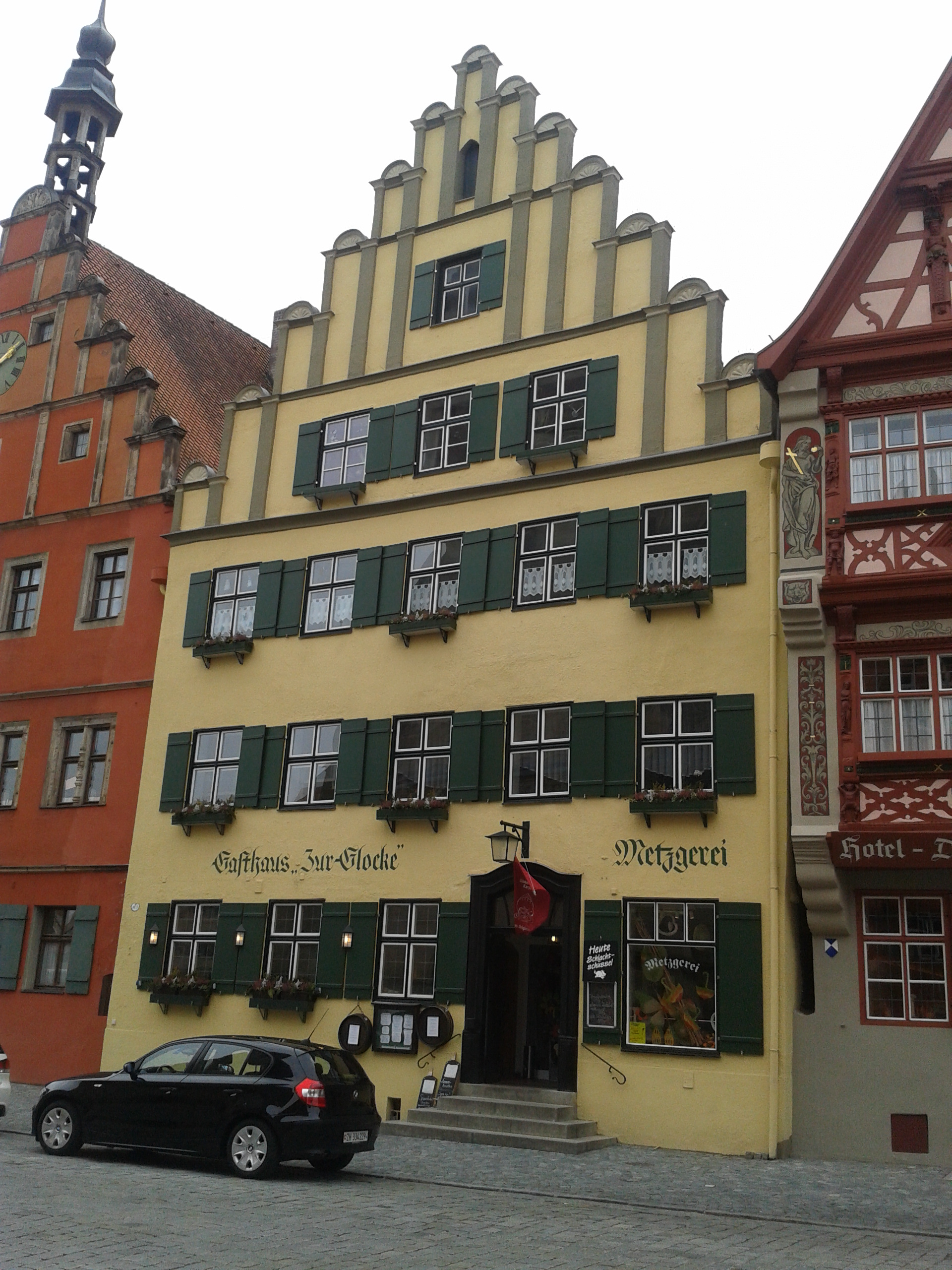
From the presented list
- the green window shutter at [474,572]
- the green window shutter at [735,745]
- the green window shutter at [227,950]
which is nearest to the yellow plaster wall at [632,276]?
the green window shutter at [474,572]

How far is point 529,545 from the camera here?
20828 millimetres

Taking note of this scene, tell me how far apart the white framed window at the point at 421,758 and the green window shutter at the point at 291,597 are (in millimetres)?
2898

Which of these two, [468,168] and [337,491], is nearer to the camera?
[337,491]

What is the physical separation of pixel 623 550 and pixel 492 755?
3661 millimetres

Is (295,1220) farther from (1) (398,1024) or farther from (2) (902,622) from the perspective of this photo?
(2) (902,622)

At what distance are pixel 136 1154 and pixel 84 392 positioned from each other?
1675 centimetres

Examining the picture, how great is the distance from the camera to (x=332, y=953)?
20531 millimetres

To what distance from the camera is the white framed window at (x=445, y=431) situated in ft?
72.8

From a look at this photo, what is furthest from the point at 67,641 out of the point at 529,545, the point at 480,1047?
the point at 480,1047

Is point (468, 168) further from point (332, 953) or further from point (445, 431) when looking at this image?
point (332, 953)

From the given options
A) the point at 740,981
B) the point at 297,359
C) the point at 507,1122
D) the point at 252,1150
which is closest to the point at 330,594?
the point at 297,359

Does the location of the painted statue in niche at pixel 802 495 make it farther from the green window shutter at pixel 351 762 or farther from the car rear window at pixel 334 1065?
the car rear window at pixel 334 1065

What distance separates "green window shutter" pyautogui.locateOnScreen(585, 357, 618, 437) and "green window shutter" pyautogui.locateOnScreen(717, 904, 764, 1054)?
7563 millimetres

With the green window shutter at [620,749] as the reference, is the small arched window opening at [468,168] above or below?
above
